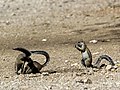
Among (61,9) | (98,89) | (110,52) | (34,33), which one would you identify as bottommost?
(98,89)

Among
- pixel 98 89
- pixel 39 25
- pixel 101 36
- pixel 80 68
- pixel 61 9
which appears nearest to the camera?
pixel 98 89

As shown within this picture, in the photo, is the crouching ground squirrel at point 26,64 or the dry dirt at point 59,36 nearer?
the dry dirt at point 59,36

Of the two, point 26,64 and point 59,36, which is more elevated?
point 59,36

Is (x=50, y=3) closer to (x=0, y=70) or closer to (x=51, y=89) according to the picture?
(x=0, y=70)

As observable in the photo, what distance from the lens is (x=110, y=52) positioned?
9.38 metres

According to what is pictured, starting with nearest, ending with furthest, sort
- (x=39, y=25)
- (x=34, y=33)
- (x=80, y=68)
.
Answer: (x=80, y=68) → (x=34, y=33) → (x=39, y=25)

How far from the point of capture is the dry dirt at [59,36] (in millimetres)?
7254

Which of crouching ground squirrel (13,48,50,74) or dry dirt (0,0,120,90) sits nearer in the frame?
dry dirt (0,0,120,90)

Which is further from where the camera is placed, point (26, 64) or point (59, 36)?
point (59, 36)

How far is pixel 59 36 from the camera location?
37.5 feet

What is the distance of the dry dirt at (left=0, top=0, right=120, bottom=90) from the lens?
7.25 meters

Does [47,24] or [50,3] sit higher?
[50,3]

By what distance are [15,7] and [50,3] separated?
40.9 inches

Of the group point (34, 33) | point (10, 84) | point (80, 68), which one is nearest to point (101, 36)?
point (34, 33)
